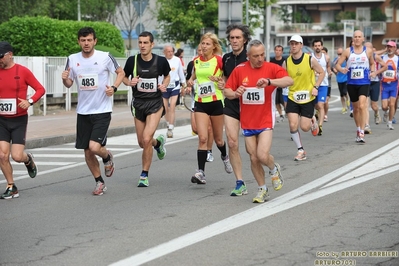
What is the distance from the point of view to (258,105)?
9.96 meters

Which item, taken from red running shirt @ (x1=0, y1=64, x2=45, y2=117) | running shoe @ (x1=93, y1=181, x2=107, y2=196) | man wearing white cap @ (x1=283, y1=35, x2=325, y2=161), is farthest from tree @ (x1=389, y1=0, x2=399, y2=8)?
red running shirt @ (x1=0, y1=64, x2=45, y2=117)

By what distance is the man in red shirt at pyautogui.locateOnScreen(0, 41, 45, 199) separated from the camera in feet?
35.4

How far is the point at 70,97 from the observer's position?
2656 cm

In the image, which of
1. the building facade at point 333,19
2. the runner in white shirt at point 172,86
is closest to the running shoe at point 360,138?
the runner in white shirt at point 172,86

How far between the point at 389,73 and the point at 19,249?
14.3 m

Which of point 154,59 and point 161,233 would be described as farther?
point 154,59

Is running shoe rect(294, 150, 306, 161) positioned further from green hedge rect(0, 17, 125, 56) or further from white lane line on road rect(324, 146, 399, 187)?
green hedge rect(0, 17, 125, 56)

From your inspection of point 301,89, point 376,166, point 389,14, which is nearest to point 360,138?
point 301,89

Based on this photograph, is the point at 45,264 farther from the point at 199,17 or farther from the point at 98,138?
the point at 199,17

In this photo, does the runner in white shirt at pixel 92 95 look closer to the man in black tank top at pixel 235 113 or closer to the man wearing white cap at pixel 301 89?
the man in black tank top at pixel 235 113

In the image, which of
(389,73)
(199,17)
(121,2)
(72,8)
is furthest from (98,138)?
(121,2)

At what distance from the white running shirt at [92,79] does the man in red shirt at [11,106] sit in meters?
0.49

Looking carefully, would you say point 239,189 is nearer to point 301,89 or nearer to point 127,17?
point 301,89

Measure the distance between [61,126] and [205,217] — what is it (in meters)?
12.3
